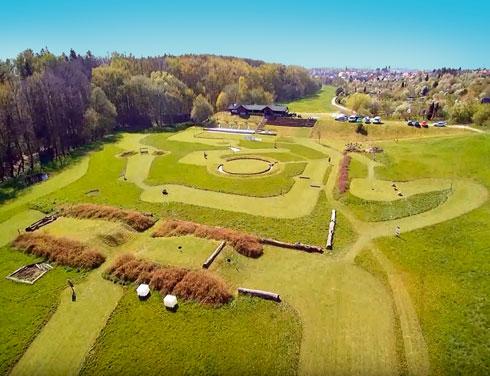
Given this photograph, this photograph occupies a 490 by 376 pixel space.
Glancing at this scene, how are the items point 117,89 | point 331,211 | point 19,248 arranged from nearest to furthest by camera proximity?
1. point 19,248
2. point 331,211
3. point 117,89

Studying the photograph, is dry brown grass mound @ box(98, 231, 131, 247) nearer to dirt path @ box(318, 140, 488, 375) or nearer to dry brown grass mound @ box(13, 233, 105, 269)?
dry brown grass mound @ box(13, 233, 105, 269)

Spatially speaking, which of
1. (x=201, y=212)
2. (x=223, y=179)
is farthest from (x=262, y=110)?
(x=201, y=212)

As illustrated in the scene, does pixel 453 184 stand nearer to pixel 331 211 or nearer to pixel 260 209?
pixel 331 211

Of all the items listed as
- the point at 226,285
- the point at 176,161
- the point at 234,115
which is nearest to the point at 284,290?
the point at 226,285

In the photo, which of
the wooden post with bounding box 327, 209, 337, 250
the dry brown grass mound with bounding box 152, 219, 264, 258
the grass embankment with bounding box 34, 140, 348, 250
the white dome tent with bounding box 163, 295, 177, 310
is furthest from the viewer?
the grass embankment with bounding box 34, 140, 348, 250

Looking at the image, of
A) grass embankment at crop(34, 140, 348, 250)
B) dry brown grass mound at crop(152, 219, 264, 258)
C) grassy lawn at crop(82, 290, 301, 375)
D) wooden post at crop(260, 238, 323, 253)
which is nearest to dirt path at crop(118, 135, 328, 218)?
grass embankment at crop(34, 140, 348, 250)

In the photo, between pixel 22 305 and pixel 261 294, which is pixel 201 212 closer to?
pixel 261 294
